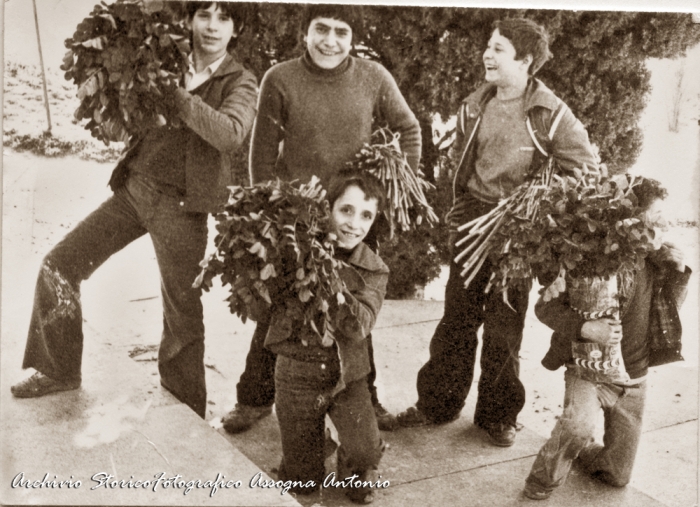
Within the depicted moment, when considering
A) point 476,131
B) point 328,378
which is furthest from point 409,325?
point 476,131

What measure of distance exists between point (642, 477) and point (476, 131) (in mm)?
1309

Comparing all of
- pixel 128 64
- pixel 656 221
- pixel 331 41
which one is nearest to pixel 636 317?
pixel 656 221

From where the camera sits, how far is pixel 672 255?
259 cm

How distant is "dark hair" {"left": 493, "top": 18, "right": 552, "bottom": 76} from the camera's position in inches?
102

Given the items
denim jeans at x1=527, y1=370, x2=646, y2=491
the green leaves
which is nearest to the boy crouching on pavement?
denim jeans at x1=527, y1=370, x2=646, y2=491

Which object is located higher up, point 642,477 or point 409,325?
point 409,325

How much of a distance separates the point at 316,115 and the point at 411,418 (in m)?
1.12

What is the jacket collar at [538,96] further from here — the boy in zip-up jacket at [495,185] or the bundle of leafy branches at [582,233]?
the bundle of leafy branches at [582,233]

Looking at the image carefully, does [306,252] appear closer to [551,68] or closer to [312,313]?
[312,313]

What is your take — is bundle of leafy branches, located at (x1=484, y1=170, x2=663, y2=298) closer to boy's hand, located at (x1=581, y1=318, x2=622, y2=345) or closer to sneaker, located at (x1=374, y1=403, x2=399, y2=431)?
boy's hand, located at (x1=581, y1=318, x2=622, y2=345)

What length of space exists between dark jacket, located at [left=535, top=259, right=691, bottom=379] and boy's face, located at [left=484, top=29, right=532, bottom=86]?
744 millimetres

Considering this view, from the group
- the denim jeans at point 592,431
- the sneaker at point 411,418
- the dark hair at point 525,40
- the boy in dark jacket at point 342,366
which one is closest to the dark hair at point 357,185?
the boy in dark jacket at point 342,366

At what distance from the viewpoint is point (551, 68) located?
2.60m

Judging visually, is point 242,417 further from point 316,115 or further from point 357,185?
point 316,115
